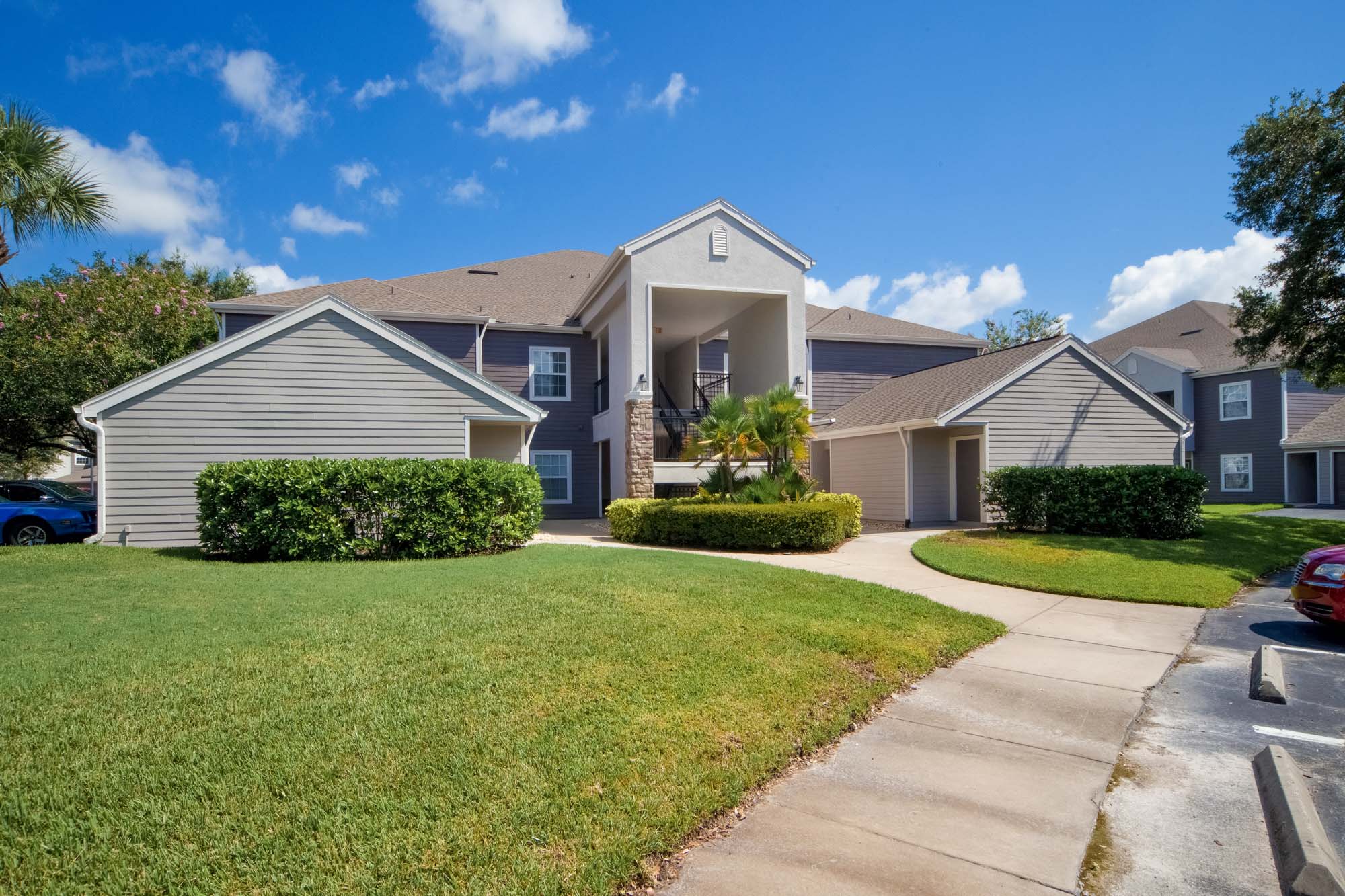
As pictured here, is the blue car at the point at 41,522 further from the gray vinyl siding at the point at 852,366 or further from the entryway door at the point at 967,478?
the entryway door at the point at 967,478

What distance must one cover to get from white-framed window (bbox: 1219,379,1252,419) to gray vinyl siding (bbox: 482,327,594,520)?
24581 millimetres

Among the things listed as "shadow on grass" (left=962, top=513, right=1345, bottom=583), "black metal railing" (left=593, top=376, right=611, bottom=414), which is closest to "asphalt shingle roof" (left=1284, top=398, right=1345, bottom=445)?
"shadow on grass" (left=962, top=513, right=1345, bottom=583)

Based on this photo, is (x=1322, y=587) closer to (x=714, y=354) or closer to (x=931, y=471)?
(x=931, y=471)

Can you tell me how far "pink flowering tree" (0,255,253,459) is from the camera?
20.2 meters

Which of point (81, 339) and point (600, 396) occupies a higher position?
point (81, 339)

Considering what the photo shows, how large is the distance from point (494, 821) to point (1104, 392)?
19512mm

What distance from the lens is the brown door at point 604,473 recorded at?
2131 centimetres

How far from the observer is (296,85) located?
47.2 ft

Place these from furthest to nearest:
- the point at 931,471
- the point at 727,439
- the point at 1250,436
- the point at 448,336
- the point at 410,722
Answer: the point at 1250,436 → the point at 448,336 → the point at 931,471 → the point at 727,439 → the point at 410,722

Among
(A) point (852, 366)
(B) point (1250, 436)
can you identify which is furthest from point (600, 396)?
(B) point (1250, 436)

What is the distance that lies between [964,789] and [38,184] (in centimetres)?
1473

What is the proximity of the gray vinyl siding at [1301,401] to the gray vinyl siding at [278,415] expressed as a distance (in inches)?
1110

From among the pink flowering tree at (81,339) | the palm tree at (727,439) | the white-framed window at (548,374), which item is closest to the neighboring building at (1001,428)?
the palm tree at (727,439)

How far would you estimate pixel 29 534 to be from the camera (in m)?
14.0
